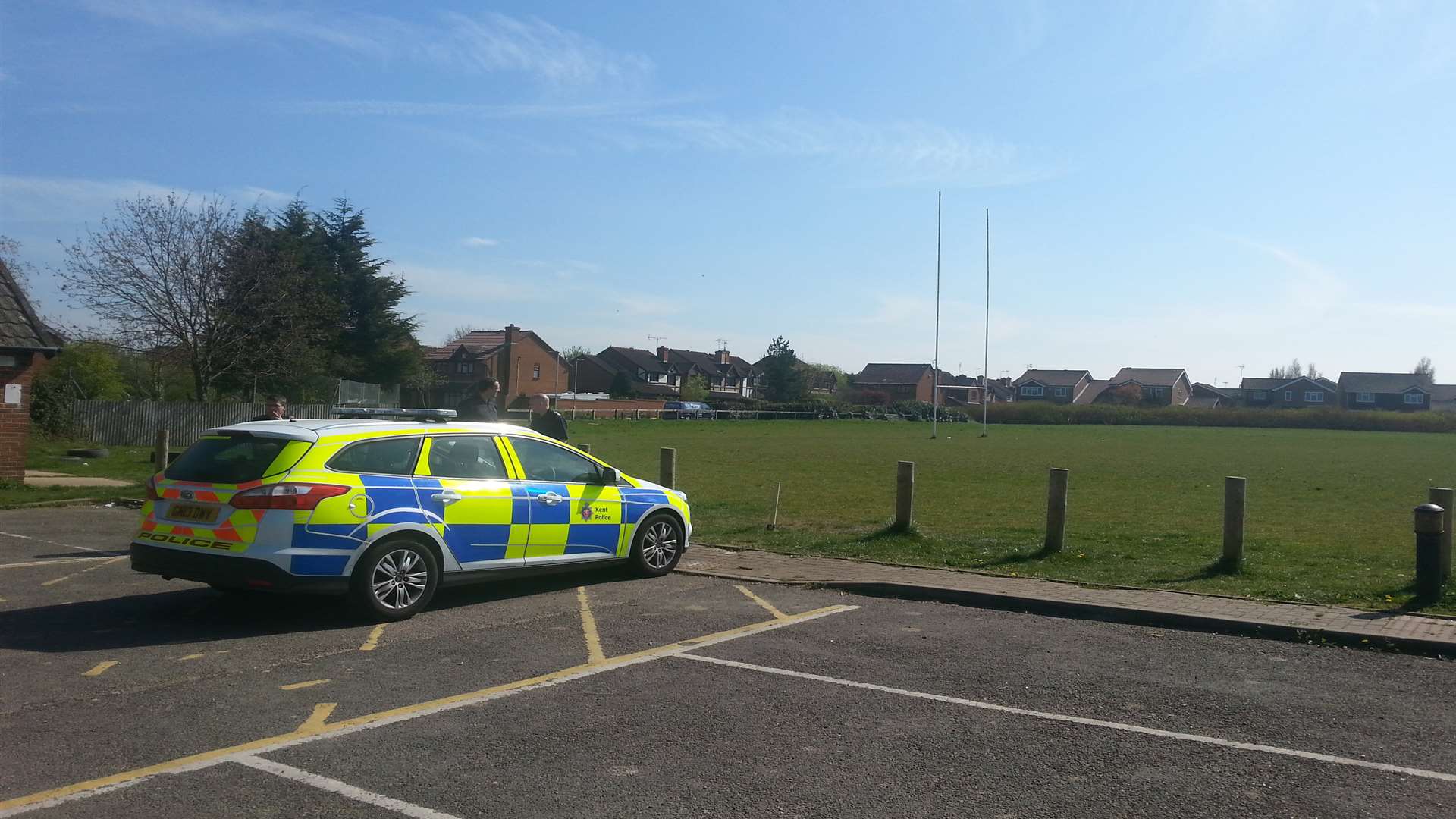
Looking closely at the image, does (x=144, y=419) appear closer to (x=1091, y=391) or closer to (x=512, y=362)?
(x=512, y=362)

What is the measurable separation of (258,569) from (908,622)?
4.72 meters

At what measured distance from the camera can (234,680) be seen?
652 cm

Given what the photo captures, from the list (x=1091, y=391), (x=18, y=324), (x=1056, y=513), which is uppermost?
(x=1091, y=391)

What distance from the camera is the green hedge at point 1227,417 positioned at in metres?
78.0

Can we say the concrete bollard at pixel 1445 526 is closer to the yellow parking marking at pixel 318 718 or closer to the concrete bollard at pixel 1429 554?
the concrete bollard at pixel 1429 554

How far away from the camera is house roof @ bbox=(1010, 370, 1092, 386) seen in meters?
139

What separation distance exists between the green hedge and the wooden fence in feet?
223

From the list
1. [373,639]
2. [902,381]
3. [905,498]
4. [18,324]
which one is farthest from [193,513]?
[902,381]

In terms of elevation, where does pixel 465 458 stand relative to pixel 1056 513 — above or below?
above

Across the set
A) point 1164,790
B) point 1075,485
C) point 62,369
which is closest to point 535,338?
point 62,369

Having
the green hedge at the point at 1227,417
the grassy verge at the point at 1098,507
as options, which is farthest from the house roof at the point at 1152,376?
the grassy verge at the point at 1098,507

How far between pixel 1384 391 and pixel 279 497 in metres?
140

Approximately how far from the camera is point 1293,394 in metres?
130

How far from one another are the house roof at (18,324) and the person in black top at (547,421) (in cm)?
945
